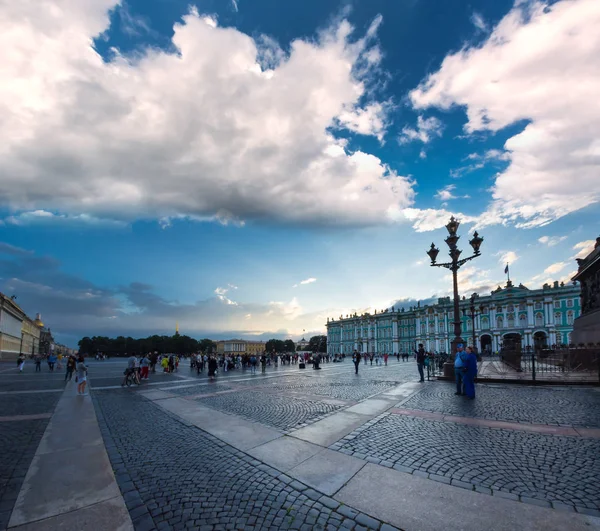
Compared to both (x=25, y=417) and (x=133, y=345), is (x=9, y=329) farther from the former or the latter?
(x=133, y=345)

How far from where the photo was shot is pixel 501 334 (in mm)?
85000

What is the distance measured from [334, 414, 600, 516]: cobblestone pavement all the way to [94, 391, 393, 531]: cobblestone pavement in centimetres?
162

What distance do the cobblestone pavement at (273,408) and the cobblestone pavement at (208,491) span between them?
1.93m

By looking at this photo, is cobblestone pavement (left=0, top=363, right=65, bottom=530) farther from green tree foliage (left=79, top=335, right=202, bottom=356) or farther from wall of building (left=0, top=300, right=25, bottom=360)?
green tree foliage (left=79, top=335, right=202, bottom=356)

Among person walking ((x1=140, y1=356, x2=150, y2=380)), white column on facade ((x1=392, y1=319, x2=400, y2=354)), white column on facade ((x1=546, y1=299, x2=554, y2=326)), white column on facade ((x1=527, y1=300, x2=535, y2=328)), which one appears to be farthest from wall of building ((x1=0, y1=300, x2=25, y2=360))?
white column on facade ((x1=546, y1=299, x2=554, y2=326))

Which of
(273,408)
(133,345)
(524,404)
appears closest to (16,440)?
(273,408)

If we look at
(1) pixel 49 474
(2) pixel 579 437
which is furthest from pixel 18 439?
(2) pixel 579 437

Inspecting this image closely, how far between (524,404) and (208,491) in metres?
9.31

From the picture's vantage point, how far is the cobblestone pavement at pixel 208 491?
3510 millimetres

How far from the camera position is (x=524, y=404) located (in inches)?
368

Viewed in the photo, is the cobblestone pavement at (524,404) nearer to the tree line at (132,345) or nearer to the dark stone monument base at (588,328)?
the dark stone monument base at (588,328)

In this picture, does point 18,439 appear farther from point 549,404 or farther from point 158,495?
point 549,404

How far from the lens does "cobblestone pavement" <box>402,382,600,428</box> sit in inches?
301

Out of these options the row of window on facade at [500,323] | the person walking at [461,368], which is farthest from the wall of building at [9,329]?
the row of window on facade at [500,323]
